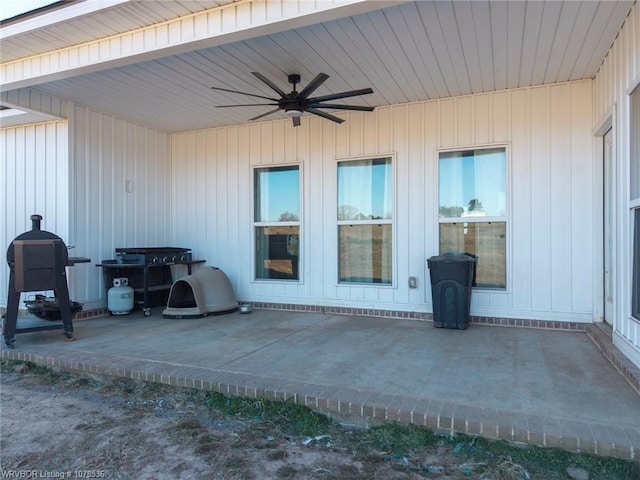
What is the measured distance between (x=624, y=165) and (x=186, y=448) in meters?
3.84

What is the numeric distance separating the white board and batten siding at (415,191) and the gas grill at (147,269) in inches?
22.2

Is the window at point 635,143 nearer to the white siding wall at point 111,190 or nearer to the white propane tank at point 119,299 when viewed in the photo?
the white propane tank at point 119,299

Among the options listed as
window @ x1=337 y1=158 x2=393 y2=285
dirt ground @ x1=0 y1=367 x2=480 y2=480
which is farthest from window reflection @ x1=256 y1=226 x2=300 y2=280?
dirt ground @ x1=0 y1=367 x2=480 y2=480

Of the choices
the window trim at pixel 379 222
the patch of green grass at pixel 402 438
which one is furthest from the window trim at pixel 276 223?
the patch of green grass at pixel 402 438

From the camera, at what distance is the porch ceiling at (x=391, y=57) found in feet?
11.0

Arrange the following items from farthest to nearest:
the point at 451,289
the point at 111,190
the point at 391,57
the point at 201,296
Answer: the point at 111,190, the point at 201,296, the point at 451,289, the point at 391,57

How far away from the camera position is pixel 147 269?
5828 mm

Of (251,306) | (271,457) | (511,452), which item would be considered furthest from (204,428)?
(251,306)

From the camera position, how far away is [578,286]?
4.68 metres

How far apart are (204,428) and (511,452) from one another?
1851mm

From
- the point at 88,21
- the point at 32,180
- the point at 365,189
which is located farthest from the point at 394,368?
the point at 32,180

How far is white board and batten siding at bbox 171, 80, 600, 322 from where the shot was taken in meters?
4.72

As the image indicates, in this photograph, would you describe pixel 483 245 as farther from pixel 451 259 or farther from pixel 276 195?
pixel 276 195

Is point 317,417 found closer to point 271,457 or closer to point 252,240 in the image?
point 271,457
